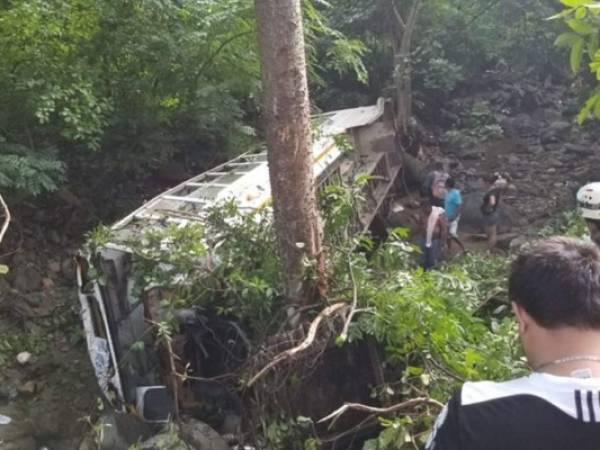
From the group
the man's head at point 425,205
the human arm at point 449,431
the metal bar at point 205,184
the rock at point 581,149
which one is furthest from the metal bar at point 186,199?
the rock at point 581,149

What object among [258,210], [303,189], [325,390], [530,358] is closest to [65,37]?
[258,210]

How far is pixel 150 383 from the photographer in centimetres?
447

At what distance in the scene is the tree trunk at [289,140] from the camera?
11.5ft

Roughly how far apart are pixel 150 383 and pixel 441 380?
2.15m

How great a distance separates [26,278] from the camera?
668cm

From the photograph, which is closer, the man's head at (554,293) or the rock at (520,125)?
the man's head at (554,293)

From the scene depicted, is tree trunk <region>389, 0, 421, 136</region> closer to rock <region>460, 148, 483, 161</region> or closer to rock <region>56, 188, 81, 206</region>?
rock <region>460, 148, 483, 161</region>

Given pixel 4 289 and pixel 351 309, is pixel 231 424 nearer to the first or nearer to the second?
pixel 351 309

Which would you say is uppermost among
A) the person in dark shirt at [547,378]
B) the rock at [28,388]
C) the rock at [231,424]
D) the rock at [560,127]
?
the person in dark shirt at [547,378]

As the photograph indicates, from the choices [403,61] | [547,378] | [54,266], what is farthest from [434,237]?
[547,378]

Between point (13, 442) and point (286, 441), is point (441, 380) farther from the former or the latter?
point (13, 442)

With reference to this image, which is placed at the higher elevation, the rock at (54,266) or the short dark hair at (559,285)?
the short dark hair at (559,285)

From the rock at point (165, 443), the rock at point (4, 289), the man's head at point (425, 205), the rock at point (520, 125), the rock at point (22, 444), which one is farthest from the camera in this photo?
the rock at point (520, 125)

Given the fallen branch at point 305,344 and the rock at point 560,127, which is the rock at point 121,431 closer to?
the fallen branch at point 305,344
